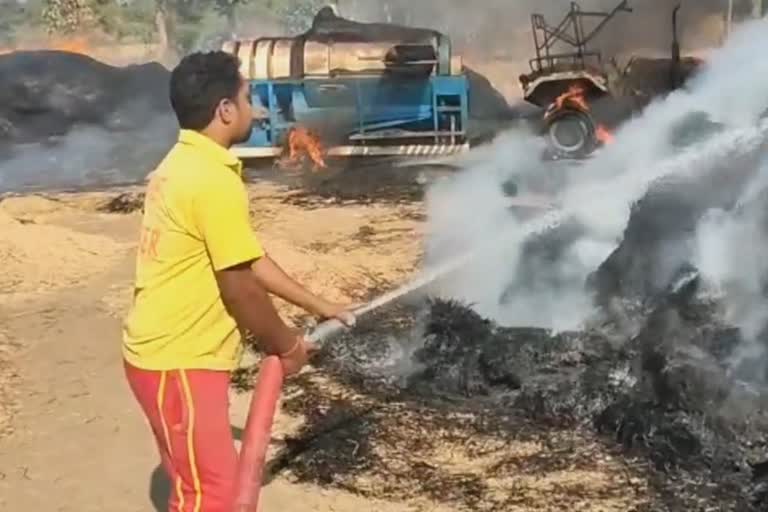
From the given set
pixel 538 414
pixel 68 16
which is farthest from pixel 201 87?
pixel 68 16

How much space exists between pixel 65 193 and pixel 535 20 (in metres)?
7.36

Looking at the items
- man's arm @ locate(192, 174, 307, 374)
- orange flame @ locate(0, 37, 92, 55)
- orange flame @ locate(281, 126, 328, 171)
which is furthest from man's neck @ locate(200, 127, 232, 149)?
orange flame @ locate(0, 37, 92, 55)

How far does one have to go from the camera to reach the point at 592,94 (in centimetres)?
1597

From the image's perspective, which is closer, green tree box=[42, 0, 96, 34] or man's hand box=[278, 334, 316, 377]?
man's hand box=[278, 334, 316, 377]

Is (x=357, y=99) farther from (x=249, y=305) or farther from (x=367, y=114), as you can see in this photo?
(x=249, y=305)

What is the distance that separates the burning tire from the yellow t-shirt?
11942 millimetres

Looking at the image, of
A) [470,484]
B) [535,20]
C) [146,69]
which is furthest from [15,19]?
[470,484]

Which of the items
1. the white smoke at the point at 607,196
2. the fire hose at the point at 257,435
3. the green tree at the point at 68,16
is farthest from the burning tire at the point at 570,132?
the green tree at the point at 68,16

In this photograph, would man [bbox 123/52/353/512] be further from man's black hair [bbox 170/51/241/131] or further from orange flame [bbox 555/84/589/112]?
orange flame [bbox 555/84/589/112]

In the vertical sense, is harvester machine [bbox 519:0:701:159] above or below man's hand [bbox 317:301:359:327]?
above

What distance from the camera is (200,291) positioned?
3.61 metres

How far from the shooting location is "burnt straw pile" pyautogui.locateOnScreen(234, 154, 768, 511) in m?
5.22

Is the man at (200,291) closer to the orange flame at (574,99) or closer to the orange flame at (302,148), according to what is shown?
the orange flame at (574,99)

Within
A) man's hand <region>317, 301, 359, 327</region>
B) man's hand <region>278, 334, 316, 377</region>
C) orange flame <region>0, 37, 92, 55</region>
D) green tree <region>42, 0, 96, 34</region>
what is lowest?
man's hand <region>278, 334, 316, 377</region>
